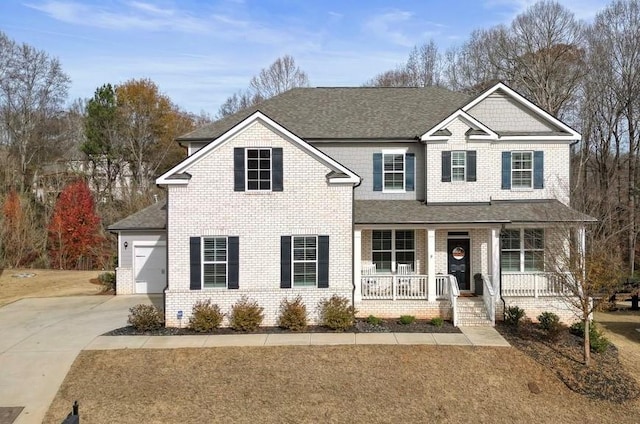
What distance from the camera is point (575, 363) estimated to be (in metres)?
13.4

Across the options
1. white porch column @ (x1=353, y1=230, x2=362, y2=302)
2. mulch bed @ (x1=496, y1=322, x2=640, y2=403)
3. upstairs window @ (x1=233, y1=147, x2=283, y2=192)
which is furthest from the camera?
white porch column @ (x1=353, y1=230, x2=362, y2=302)

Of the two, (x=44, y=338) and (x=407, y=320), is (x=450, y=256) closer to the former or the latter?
(x=407, y=320)

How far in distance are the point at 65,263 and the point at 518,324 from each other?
102 ft

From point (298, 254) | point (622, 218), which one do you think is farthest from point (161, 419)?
point (622, 218)

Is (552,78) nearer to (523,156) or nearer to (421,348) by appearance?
(523,156)

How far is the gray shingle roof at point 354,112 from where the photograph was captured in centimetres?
1877

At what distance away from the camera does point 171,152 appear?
1852 inches

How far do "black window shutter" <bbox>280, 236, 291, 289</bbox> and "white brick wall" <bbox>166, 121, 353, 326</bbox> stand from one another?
0.42ft

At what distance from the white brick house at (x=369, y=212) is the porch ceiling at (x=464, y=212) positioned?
2.7 inches

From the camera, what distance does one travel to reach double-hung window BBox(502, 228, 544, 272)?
58.0 ft

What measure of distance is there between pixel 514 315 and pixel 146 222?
580 inches

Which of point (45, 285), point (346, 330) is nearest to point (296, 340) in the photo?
point (346, 330)

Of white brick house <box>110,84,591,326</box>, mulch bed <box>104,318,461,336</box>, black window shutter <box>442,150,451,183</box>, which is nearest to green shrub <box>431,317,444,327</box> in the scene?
mulch bed <box>104,318,461,336</box>

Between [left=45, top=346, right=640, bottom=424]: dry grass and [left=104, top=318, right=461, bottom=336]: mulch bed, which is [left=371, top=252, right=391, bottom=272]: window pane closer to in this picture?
[left=104, top=318, right=461, bottom=336]: mulch bed
